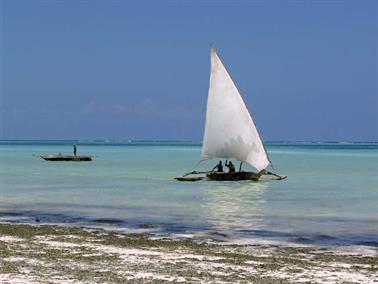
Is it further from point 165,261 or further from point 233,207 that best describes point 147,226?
point 233,207

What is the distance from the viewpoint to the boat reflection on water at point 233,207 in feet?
74.3

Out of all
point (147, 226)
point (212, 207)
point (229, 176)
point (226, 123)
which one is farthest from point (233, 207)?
point (229, 176)

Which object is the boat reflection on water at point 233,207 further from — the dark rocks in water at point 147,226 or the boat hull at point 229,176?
the dark rocks in water at point 147,226

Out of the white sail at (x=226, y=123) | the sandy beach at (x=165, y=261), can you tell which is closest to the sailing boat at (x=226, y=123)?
the white sail at (x=226, y=123)

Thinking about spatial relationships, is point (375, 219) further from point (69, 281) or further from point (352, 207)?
point (69, 281)

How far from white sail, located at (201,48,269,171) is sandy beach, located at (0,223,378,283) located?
74.9 feet

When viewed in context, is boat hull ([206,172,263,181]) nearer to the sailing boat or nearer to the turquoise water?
the turquoise water

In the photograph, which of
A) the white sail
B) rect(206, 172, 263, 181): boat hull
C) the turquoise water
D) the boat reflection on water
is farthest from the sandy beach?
rect(206, 172, 263, 181): boat hull

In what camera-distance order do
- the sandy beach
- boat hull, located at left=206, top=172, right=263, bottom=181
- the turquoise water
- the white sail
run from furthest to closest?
boat hull, located at left=206, top=172, right=263, bottom=181
the white sail
the turquoise water
the sandy beach

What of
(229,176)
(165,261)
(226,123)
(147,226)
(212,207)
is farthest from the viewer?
(229,176)

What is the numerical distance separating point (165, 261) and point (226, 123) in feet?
90.3

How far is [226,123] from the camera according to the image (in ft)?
135

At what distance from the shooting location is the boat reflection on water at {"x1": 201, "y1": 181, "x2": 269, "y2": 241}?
22.7m

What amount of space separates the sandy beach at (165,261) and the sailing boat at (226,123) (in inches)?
899
